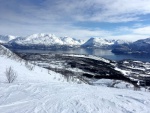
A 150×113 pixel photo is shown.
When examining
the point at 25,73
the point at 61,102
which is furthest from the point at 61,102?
the point at 25,73

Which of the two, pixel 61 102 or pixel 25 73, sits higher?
pixel 61 102

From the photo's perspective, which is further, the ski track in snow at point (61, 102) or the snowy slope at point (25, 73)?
the snowy slope at point (25, 73)

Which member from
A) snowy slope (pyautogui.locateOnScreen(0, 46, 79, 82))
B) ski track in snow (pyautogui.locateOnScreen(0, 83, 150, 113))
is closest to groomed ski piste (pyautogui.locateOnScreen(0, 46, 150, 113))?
ski track in snow (pyautogui.locateOnScreen(0, 83, 150, 113))

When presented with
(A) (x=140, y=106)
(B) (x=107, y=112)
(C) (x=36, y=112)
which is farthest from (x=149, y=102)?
(C) (x=36, y=112)

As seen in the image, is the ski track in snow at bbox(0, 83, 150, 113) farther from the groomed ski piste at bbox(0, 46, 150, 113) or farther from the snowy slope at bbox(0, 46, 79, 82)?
the snowy slope at bbox(0, 46, 79, 82)

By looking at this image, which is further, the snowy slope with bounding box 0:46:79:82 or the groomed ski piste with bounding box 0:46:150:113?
the snowy slope with bounding box 0:46:79:82

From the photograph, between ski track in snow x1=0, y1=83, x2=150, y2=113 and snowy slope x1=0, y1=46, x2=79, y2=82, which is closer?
ski track in snow x1=0, y1=83, x2=150, y2=113

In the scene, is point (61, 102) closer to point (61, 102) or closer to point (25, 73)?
point (61, 102)

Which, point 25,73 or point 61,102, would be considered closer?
point 61,102

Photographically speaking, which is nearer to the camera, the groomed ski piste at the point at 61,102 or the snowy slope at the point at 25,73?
the groomed ski piste at the point at 61,102

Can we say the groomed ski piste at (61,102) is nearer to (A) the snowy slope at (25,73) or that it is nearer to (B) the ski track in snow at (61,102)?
(B) the ski track in snow at (61,102)

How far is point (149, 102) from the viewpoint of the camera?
32.2 feet

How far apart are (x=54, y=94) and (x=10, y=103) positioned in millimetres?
2636

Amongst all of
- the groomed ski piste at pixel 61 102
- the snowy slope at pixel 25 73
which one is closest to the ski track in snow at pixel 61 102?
the groomed ski piste at pixel 61 102
